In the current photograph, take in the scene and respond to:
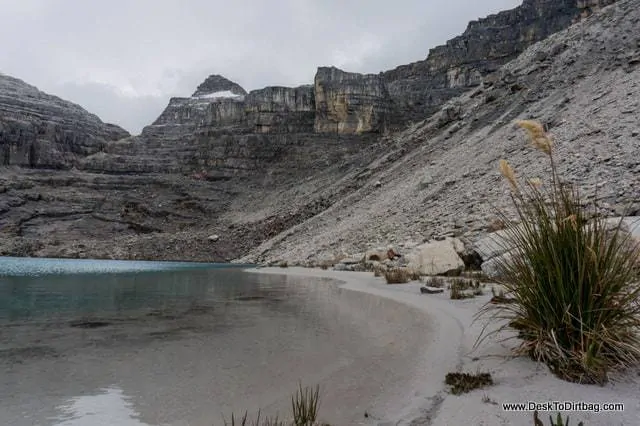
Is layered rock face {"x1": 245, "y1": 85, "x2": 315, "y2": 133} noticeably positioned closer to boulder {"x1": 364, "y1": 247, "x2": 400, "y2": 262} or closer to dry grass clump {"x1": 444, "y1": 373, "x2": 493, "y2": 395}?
boulder {"x1": 364, "y1": 247, "x2": 400, "y2": 262}

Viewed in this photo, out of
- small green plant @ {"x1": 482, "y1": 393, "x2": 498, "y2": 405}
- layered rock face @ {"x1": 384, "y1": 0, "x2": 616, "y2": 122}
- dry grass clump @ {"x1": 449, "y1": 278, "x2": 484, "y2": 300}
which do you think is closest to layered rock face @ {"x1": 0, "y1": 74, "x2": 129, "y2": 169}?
layered rock face @ {"x1": 384, "y1": 0, "x2": 616, "y2": 122}

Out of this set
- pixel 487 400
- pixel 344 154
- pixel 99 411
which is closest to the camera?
pixel 487 400

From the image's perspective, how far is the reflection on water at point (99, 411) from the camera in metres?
3.41

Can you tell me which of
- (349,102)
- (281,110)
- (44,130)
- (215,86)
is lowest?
(44,130)

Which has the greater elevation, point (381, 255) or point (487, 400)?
point (381, 255)

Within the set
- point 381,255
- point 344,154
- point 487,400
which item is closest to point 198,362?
point 487,400

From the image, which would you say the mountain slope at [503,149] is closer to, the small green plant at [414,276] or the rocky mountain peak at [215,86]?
the small green plant at [414,276]

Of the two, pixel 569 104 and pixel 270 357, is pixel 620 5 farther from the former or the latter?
pixel 270 357

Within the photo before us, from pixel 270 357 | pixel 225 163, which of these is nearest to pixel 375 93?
pixel 225 163

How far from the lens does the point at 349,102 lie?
291ft

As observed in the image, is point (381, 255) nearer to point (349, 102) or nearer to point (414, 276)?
point (414, 276)

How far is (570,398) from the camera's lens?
3.04 metres

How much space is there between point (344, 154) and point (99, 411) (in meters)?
79.6

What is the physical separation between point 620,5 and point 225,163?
7260 centimetres
